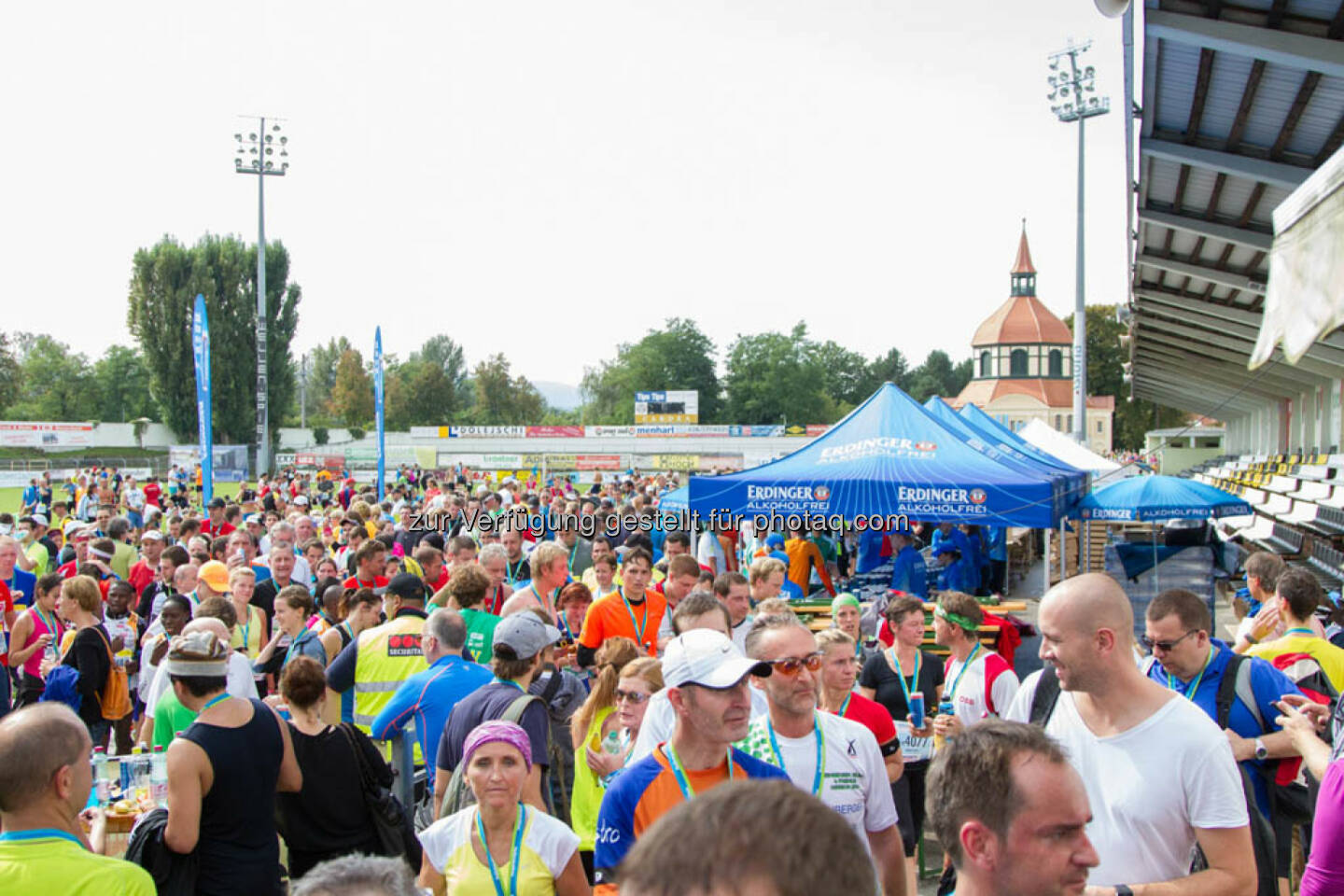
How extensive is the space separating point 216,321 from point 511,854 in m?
63.0

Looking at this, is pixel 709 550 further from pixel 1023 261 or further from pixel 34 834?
pixel 1023 261

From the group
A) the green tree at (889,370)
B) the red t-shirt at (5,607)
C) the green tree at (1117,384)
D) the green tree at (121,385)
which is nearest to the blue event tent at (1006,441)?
the red t-shirt at (5,607)

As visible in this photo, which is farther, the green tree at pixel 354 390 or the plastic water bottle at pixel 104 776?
the green tree at pixel 354 390

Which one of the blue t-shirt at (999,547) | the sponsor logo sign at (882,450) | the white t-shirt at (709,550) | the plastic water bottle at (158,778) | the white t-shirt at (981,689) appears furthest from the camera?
the blue t-shirt at (999,547)

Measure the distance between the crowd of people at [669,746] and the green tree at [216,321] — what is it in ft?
184

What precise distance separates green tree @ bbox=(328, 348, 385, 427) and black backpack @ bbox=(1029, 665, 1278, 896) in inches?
3845

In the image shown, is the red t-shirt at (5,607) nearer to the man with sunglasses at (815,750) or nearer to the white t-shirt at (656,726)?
the white t-shirt at (656,726)

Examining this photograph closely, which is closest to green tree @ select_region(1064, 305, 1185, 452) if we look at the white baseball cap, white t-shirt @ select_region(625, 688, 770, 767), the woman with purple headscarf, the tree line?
the tree line

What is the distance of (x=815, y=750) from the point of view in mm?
3117

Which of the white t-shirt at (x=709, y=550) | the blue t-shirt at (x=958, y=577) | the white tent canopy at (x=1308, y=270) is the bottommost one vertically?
the blue t-shirt at (x=958, y=577)

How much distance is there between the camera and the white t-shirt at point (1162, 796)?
8.26ft

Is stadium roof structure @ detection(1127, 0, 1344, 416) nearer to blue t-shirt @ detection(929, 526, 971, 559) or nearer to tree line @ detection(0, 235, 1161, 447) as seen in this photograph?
blue t-shirt @ detection(929, 526, 971, 559)

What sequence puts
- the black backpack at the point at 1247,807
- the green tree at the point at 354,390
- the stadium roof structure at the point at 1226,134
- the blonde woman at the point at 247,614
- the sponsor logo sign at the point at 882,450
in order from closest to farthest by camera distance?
the black backpack at the point at 1247,807 → the stadium roof structure at the point at 1226,134 → the blonde woman at the point at 247,614 → the sponsor logo sign at the point at 882,450 → the green tree at the point at 354,390

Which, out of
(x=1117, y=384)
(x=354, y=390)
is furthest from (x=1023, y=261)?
(x=354, y=390)
